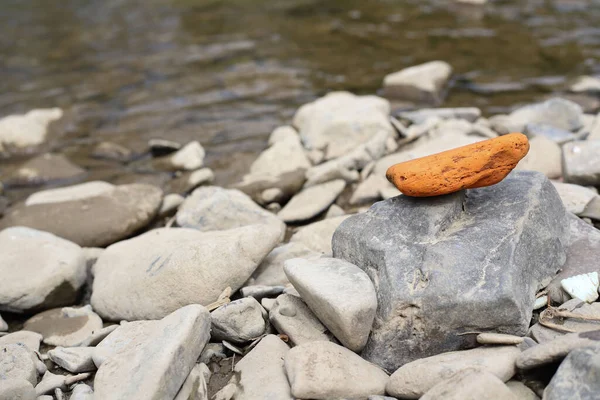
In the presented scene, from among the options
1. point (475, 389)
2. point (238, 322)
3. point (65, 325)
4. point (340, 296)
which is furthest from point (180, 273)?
point (475, 389)

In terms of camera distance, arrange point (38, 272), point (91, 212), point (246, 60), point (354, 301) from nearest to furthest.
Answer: point (354, 301) < point (38, 272) < point (91, 212) < point (246, 60)

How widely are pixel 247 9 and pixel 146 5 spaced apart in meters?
2.33

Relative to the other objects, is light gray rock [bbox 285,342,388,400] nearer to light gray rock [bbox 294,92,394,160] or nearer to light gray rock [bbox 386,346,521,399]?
light gray rock [bbox 386,346,521,399]

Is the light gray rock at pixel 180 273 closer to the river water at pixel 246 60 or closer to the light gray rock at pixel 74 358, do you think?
the light gray rock at pixel 74 358

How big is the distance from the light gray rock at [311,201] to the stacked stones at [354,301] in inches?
21.1

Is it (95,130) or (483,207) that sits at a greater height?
(483,207)

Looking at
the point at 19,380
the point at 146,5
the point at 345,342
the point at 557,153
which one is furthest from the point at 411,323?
the point at 146,5

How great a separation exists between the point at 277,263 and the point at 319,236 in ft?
1.61

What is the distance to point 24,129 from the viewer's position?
718 centimetres

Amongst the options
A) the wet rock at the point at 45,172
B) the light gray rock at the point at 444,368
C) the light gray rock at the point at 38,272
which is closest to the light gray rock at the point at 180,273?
the light gray rock at the point at 38,272

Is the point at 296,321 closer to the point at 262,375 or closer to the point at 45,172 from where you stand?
the point at 262,375

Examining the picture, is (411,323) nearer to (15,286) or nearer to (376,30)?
(15,286)

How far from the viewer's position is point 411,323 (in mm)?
2832

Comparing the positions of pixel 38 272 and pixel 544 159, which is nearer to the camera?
pixel 38 272
